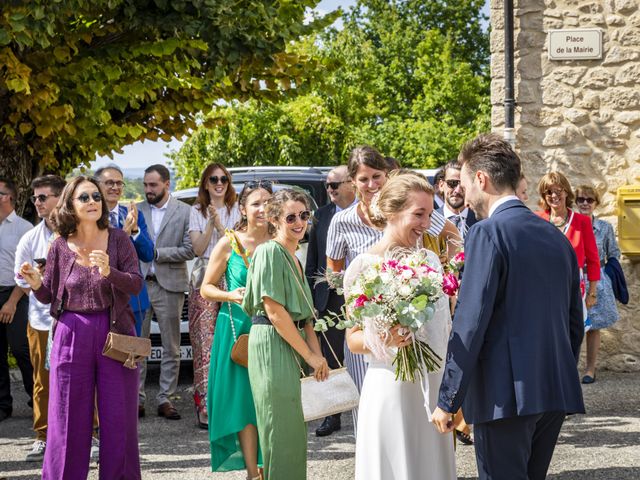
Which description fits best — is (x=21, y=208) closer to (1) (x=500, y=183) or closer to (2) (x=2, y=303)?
(2) (x=2, y=303)

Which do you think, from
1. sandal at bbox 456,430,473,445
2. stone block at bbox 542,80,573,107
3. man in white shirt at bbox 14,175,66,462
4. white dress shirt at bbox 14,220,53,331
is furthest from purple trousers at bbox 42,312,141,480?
stone block at bbox 542,80,573,107

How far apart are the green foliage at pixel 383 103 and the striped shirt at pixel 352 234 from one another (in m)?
26.2

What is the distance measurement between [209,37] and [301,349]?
491cm

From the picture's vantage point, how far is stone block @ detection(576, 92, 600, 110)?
1062 cm

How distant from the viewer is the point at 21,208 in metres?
10.6

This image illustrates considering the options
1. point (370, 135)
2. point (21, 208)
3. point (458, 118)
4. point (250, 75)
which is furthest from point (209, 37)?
point (458, 118)

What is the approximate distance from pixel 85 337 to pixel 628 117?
686 cm

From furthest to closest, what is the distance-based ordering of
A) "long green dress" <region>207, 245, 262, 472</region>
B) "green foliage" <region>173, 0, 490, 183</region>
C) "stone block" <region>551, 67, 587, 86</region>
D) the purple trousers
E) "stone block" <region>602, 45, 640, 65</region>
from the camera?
"green foliage" <region>173, 0, 490, 183</region> < "stone block" <region>551, 67, 587, 86</region> < "stone block" <region>602, 45, 640, 65</region> < "long green dress" <region>207, 245, 262, 472</region> < the purple trousers

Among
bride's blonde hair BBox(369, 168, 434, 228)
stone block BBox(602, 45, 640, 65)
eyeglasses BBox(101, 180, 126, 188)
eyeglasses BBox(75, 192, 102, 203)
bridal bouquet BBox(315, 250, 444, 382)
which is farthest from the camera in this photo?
stone block BBox(602, 45, 640, 65)

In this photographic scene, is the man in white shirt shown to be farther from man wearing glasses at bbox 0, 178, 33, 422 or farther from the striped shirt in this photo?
the striped shirt

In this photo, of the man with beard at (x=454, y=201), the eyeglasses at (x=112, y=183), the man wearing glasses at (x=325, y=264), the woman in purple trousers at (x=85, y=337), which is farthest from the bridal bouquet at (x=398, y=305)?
the eyeglasses at (x=112, y=183)

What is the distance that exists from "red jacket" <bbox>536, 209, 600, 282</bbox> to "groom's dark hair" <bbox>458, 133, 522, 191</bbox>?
4688 millimetres

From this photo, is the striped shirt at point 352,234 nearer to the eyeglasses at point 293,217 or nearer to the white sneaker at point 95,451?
the eyeglasses at point 293,217

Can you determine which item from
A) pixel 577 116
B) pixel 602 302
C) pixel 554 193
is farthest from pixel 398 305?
pixel 577 116
